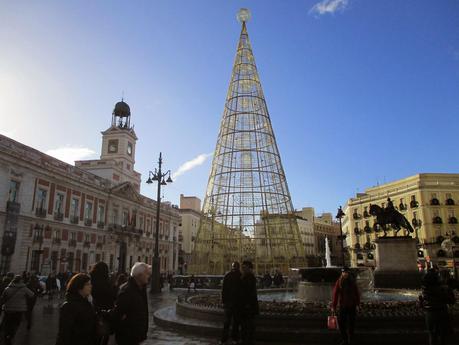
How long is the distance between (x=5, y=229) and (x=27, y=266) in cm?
385

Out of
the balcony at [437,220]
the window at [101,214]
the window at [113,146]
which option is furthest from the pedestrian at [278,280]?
the window at [113,146]

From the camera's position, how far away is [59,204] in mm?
38344

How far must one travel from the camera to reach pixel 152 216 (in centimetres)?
6056

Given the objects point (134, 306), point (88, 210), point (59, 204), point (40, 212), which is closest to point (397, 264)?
point (134, 306)

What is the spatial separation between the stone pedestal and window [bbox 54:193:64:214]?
→ 30.0 metres

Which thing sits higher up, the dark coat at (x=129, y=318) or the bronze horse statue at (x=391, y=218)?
the bronze horse statue at (x=391, y=218)

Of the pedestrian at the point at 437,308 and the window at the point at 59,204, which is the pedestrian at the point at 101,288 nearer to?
the pedestrian at the point at 437,308

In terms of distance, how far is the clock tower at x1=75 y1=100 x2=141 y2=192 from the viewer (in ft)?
177

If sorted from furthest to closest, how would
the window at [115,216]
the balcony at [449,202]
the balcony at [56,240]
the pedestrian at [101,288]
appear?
1. the balcony at [449,202]
2. the window at [115,216]
3. the balcony at [56,240]
4. the pedestrian at [101,288]

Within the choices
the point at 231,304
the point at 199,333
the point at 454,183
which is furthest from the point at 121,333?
the point at 454,183

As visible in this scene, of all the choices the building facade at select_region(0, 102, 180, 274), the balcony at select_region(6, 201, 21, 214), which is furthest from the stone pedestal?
the balcony at select_region(6, 201, 21, 214)

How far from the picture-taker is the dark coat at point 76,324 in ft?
12.2

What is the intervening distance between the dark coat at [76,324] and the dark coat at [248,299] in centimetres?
404

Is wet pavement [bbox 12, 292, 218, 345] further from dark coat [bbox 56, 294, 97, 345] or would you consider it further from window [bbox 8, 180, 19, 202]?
window [bbox 8, 180, 19, 202]
